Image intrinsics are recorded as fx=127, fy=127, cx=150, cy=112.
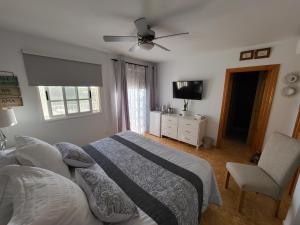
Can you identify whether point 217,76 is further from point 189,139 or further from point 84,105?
point 84,105

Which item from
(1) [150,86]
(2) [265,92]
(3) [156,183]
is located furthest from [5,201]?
(2) [265,92]

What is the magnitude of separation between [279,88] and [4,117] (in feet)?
14.2

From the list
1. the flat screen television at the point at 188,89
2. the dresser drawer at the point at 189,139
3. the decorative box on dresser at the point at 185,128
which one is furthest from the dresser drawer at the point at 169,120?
the flat screen television at the point at 188,89

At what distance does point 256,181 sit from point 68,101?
3.30 meters

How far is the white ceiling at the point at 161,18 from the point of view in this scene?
1.31m

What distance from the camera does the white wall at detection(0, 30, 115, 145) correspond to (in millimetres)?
1909

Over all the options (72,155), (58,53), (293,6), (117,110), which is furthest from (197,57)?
(72,155)

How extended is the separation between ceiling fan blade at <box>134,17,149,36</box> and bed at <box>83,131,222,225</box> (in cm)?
159

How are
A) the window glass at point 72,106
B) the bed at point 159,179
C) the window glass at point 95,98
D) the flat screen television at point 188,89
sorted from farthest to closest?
1. the flat screen television at point 188,89
2. the window glass at point 95,98
3. the window glass at point 72,106
4. the bed at point 159,179

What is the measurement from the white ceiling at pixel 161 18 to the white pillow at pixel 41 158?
57.7 inches

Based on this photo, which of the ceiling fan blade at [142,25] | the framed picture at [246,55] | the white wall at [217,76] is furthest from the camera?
the framed picture at [246,55]

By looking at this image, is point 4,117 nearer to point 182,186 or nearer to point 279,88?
point 182,186

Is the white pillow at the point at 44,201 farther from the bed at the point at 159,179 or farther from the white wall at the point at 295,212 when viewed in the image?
the white wall at the point at 295,212

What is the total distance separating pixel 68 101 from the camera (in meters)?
2.61
